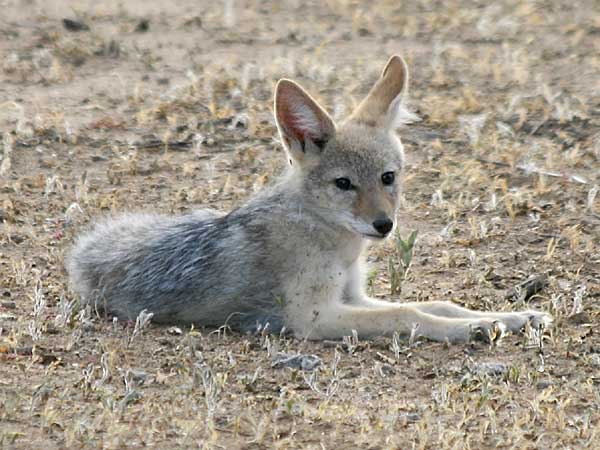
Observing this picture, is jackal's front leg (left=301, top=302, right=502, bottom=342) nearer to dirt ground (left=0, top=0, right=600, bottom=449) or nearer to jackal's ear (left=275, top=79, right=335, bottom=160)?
dirt ground (left=0, top=0, right=600, bottom=449)

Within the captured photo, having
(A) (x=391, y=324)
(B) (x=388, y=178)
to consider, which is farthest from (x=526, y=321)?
(B) (x=388, y=178)

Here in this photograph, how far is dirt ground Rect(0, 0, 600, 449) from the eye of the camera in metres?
5.23

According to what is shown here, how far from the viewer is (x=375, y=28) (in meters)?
12.5

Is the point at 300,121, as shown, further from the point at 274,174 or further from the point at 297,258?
the point at 274,174

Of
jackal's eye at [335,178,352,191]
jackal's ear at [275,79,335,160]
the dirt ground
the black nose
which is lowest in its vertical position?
the dirt ground

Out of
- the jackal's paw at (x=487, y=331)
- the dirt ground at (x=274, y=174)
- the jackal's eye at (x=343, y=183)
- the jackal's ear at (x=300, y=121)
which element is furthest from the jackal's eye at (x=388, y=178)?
the jackal's paw at (x=487, y=331)

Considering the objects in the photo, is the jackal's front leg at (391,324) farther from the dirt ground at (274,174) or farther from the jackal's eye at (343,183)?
the jackal's eye at (343,183)

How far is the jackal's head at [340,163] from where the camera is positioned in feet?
21.2

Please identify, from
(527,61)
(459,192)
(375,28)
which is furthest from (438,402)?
(375,28)

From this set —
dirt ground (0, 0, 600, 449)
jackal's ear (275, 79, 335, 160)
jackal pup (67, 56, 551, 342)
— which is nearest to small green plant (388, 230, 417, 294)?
dirt ground (0, 0, 600, 449)

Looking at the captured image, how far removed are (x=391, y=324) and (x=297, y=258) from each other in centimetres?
57

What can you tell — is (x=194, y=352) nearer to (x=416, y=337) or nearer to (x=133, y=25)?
(x=416, y=337)

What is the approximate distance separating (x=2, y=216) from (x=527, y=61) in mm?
5159

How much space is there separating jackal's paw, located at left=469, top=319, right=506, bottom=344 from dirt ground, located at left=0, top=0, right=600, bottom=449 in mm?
74
